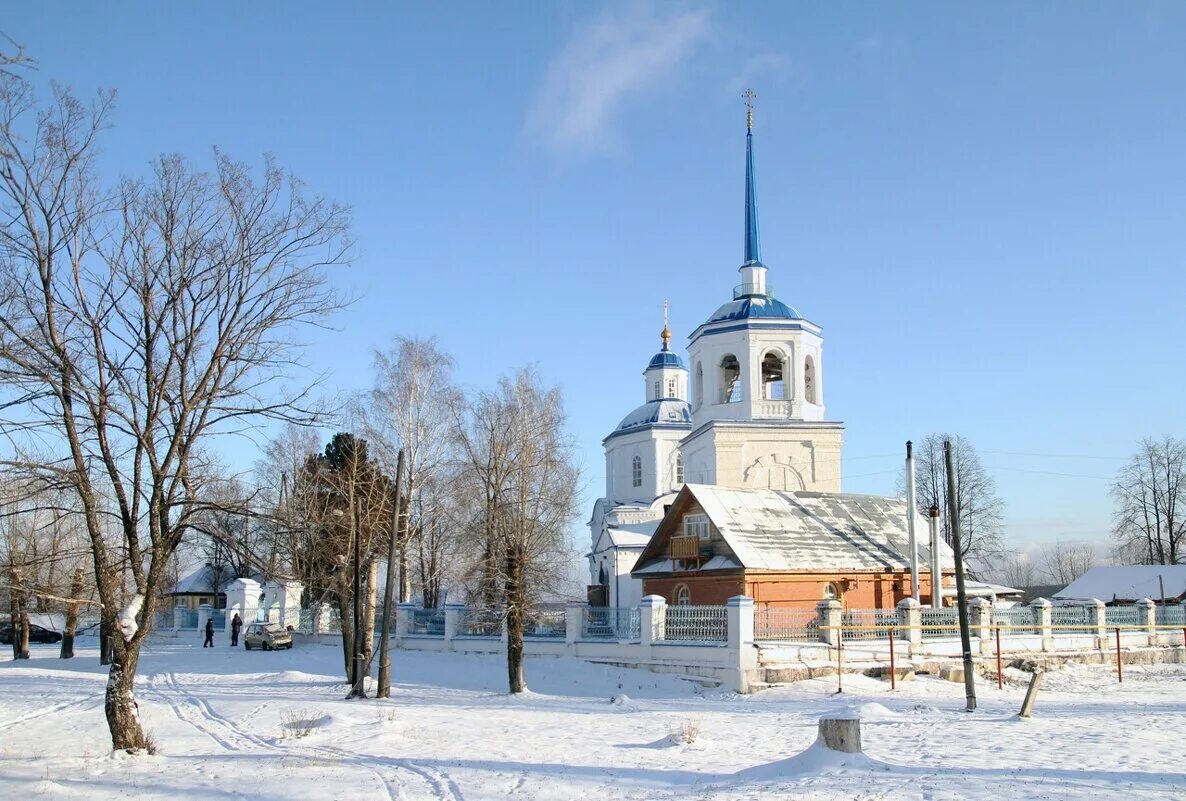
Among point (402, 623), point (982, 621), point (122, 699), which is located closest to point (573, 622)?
point (402, 623)

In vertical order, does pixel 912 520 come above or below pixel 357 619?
above

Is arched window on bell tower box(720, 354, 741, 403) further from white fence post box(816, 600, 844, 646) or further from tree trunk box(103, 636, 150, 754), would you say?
tree trunk box(103, 636, 150, 754)

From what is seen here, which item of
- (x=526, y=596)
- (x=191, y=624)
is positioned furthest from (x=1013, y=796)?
(x=191, y=624)

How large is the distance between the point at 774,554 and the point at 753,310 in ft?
49.8

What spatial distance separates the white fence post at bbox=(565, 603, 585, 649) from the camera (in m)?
25.7

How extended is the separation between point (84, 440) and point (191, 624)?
33986mm

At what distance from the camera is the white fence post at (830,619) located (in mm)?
23359

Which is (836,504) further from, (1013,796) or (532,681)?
(1013,796)

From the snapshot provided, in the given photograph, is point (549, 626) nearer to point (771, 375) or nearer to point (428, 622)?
point (428, 622)

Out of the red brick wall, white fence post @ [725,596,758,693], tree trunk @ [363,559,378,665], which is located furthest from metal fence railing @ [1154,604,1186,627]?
tree trunk @ [363,559,378,665]

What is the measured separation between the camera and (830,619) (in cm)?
2339

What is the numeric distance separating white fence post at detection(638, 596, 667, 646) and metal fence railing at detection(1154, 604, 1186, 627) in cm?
1931

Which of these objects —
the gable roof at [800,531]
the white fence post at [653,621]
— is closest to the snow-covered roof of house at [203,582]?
the gable roof at [800,531]

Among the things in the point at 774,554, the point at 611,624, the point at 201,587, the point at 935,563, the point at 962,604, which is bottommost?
the point at 611,624
